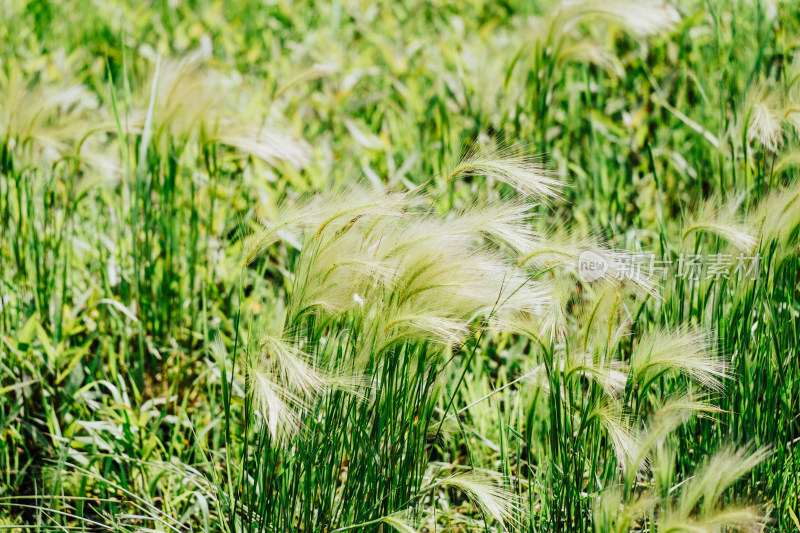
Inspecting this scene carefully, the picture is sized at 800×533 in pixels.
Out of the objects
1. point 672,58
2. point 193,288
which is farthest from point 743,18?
point 193,288

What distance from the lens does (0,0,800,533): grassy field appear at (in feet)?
4.07

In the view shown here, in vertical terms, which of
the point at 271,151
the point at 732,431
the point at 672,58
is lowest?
the point at 732,431

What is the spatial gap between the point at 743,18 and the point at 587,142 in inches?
40.6

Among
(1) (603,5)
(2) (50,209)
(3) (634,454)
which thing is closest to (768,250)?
(3) (634,454)

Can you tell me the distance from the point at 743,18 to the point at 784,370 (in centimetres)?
209

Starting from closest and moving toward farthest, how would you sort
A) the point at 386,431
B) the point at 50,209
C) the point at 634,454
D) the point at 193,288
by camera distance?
the point at 634,454 → the point at 386,431 → the point at 193,288 → the point at 50,209

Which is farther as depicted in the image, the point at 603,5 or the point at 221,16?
the point at 221,16

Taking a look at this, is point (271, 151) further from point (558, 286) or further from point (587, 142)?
point (587, 142)

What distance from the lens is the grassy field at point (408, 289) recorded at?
4.07ft

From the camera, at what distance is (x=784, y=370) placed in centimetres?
142

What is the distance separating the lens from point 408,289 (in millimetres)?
1222

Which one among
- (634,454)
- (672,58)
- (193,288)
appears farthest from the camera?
(672,58)

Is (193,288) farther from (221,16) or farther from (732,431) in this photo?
(221,16)

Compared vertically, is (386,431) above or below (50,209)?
below
